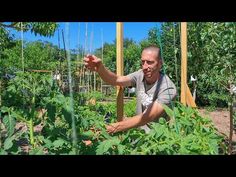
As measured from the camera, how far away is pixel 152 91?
2.11 m

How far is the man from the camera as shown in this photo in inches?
72.8

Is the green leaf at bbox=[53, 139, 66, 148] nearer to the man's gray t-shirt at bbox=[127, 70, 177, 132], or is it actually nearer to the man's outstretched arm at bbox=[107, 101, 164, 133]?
the man's outstretched arm at bbox=[107, 101, 164, 133]

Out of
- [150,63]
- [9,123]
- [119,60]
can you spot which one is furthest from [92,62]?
[9,123]

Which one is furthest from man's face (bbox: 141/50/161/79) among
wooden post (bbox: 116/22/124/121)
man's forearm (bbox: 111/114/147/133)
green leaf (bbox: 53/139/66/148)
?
green leaf (bbox: 53/139/66/148)

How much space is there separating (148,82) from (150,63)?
0.49 feet

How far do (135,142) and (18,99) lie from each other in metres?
0.52

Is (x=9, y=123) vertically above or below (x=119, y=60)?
below

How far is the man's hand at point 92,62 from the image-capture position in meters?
1.84

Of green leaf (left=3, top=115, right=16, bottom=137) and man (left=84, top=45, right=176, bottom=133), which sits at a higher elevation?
man (left=84, top=45, right=176, bottom=133)

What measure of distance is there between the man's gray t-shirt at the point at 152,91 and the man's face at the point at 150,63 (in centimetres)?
7

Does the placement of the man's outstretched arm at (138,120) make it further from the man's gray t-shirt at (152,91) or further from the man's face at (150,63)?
the man's face at (150,63)

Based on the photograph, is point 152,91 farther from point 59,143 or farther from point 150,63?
point 59,143

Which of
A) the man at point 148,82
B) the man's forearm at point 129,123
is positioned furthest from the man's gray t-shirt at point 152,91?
the man's forearm at point 129,123
